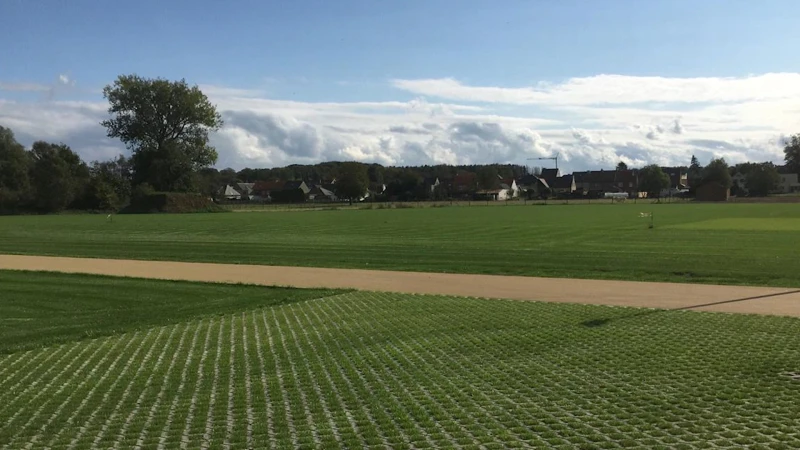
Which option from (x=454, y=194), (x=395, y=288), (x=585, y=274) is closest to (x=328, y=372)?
(x=395, y=288)

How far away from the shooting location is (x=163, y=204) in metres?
79.7

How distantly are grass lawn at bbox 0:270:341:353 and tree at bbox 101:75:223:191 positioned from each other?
68.9m

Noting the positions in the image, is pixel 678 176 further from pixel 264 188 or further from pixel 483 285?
pixel 483 285

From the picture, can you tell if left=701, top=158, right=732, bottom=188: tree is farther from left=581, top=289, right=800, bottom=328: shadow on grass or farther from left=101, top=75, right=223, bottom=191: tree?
left=581, top=289, right=800, bottom=328: shadow on grass

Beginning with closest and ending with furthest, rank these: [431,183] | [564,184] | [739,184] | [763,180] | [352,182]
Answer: [352,182] → [763,180] → [739,184] → [431,183] → [564,184]

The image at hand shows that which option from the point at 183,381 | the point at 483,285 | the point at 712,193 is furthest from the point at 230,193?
the point at 183,381

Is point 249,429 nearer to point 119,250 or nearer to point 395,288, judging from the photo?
point 395,288

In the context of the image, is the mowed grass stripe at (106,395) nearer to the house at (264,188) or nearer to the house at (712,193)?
the house at (712,193)

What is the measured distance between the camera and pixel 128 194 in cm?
8988

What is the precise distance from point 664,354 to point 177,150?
85865 mm

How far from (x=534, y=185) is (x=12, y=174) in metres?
123

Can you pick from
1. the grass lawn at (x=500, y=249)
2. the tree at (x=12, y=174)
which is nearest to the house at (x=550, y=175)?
the tree at (x=12, y=174)

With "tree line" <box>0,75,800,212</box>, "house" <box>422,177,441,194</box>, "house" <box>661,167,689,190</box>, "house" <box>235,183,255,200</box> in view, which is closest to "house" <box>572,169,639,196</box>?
"house" <box>661,167,689,190</box>

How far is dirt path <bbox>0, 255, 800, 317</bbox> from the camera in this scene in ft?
42.2
